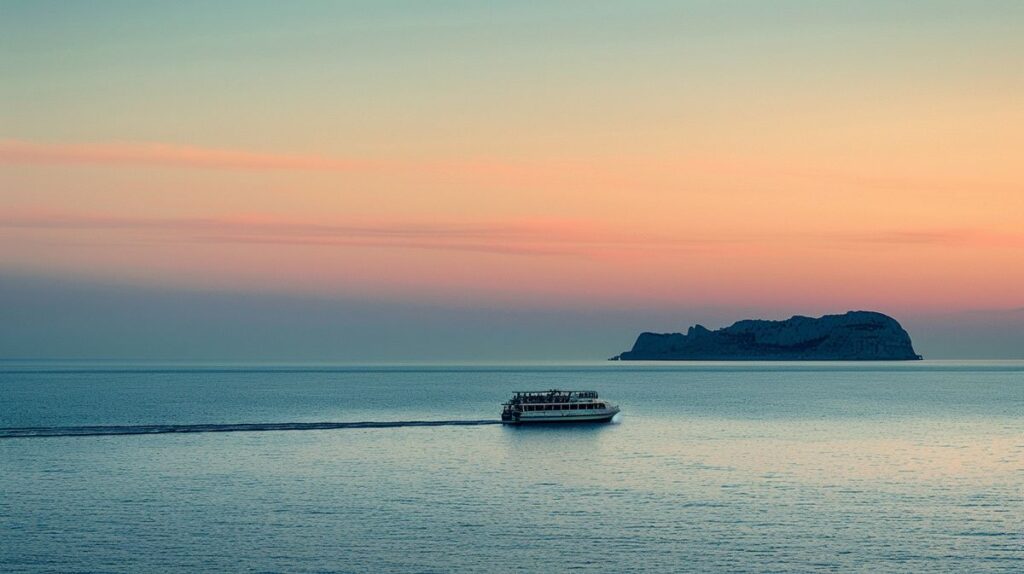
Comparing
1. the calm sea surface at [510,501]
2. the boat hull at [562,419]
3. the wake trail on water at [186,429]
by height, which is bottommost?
Answer: the calm sea surface at [510,501]

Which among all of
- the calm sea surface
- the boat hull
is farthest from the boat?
the calm sea surface

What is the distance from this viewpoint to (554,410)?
160500 mm

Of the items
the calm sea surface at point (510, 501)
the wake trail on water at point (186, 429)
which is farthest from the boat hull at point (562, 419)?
the calm sea surface at point (510, 501)

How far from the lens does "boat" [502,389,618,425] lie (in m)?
155

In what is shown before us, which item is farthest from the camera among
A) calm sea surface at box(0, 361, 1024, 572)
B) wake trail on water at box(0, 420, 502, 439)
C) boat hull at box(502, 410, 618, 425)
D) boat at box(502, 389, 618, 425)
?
boat at box(502, 389, 618, 425)

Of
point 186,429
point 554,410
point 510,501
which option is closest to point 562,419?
point 554,410

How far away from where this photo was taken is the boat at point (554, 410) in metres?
155

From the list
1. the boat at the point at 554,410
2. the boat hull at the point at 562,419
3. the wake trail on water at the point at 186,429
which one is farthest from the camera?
the boat at the point at 554,410

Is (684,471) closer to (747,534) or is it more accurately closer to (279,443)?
(747,534)

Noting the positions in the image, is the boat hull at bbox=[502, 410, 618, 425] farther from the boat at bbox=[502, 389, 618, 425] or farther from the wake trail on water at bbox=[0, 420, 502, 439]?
the wake trail on water at bbox=[0, 420, 502, 439]

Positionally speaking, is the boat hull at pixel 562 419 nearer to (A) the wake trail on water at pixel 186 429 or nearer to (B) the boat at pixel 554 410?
(B) the boat at pixel 554 410

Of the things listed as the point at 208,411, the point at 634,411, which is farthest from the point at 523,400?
the point at 208,411

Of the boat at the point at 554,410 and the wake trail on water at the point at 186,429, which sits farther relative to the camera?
the boat at the point at 554,410

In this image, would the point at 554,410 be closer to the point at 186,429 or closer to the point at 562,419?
the point at 562,419
